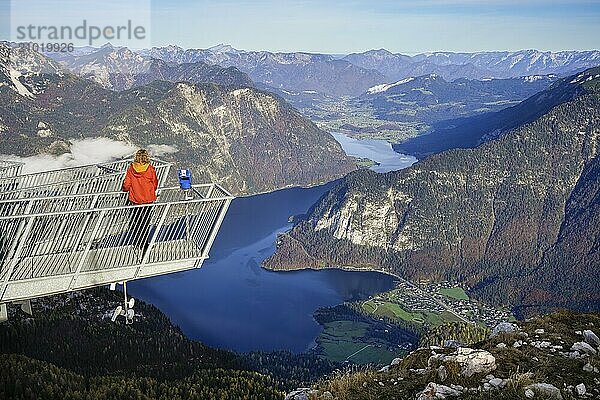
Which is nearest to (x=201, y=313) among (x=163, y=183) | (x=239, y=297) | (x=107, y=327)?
(x=239, y=297)

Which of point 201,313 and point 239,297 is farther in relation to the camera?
point 239,297

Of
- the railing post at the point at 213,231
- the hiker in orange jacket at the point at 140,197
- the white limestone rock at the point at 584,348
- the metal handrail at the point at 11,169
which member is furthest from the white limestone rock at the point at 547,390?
the metal handrail at the point at 11,169

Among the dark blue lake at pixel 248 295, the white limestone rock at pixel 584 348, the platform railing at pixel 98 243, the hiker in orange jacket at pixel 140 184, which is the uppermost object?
the hiker in orange jacket at pixel 140 184

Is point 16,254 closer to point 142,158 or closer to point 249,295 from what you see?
point 142,158

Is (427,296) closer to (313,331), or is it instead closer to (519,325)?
(313,331)

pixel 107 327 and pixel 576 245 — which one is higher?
Result: pixel 107 327

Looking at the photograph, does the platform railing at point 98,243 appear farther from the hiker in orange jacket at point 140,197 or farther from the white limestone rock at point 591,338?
the white limestone rock at point 591,338
